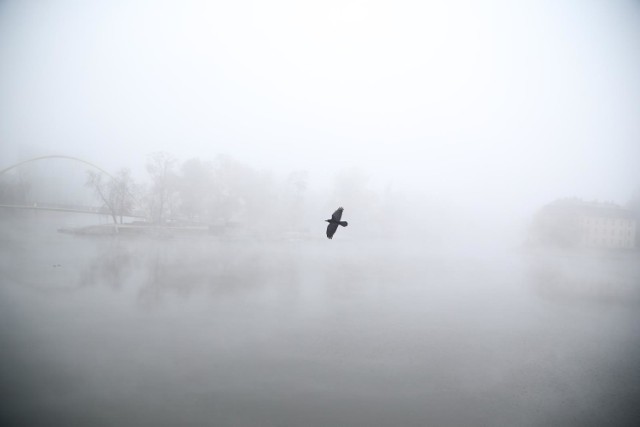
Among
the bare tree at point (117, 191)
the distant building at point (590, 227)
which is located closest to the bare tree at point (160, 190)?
the bare tree at point (117, 191)

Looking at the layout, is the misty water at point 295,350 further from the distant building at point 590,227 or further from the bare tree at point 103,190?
the distant building at point 590,227

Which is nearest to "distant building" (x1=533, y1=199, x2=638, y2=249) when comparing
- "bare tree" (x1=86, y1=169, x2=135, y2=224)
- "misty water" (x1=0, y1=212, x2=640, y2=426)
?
"misty water" (x1=0, y1=212, x2=640, y2=426)

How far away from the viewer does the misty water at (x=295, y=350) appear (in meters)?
8.44

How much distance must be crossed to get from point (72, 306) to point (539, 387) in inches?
723

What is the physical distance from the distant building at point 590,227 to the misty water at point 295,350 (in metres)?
25.0

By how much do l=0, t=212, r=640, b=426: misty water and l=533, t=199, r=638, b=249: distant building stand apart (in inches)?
986

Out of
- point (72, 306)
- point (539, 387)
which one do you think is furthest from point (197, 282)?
point (539, 387)

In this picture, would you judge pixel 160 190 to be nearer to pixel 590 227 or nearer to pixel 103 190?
pixel 103 190

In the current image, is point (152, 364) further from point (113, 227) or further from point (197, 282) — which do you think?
point (113, 227)

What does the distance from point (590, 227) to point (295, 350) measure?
48033mm

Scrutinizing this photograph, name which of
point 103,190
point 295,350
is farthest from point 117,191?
point 295,350

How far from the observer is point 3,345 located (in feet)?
35.3

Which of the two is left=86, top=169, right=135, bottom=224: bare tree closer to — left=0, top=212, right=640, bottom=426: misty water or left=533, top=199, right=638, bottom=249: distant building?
left=0, top=212, right=640, bottom=426: misty water

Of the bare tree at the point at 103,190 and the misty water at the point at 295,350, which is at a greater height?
the bare tree at the point at 103,190
